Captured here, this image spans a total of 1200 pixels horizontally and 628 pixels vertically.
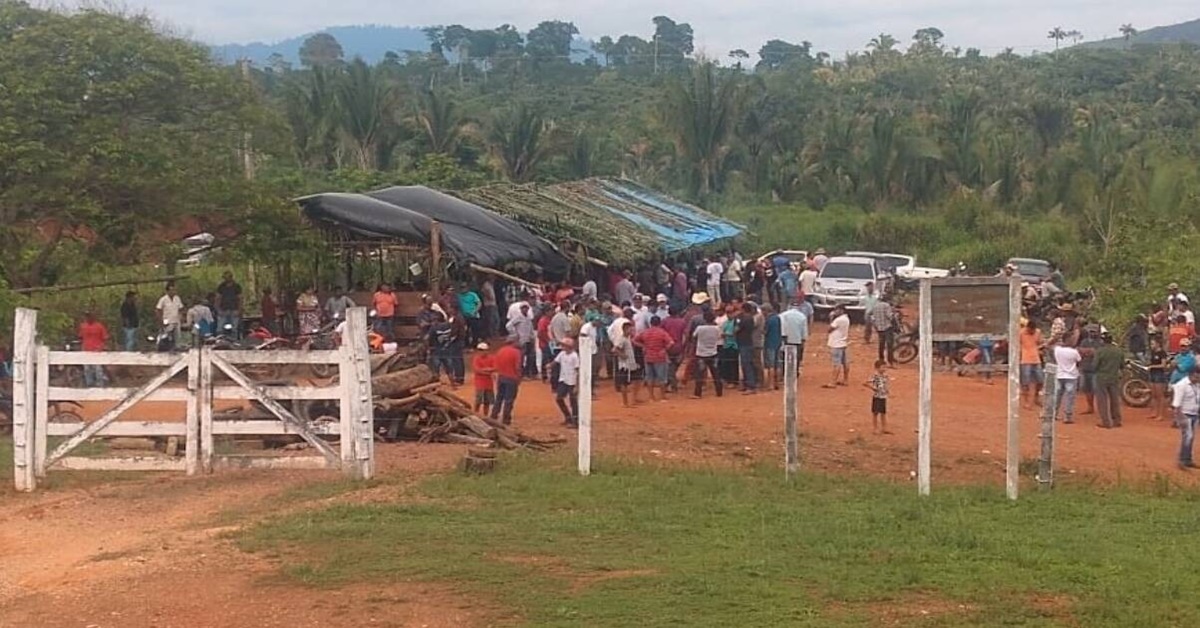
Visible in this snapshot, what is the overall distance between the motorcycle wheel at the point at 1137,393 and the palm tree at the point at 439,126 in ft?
111

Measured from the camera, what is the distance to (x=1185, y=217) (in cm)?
3238

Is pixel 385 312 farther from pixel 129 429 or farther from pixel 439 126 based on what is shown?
pixel 439 126

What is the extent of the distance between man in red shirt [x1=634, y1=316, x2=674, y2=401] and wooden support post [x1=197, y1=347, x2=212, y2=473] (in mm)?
8517

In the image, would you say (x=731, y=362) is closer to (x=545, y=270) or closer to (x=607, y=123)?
(x=545, y=270)

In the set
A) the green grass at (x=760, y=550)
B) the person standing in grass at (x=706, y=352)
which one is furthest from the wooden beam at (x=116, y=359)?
the person standing in grass at (x=706, y=352)

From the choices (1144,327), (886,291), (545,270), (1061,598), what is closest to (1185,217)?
(886,291)

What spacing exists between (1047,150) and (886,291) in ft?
109

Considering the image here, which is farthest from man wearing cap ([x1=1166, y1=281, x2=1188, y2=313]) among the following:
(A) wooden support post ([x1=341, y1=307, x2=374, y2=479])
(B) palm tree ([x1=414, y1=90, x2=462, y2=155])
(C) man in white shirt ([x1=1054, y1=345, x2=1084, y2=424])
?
(B) palm tree ([x1=414, y1=90, x2=462, y2=155])

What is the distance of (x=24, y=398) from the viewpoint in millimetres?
13203

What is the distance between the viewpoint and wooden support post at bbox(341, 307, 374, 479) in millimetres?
13203

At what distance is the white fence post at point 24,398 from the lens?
1322 cm

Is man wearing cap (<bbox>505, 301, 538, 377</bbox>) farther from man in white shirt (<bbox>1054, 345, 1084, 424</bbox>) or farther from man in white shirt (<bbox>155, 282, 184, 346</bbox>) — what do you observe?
man in white shirt (<bbox>1054, 345, 1084, 424</bbox>)

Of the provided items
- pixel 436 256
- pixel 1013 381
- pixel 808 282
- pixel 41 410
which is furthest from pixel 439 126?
pixel 1013 381

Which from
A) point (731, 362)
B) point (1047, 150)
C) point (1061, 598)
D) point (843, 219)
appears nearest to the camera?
point (1061, 598)
